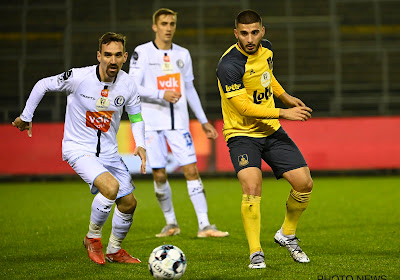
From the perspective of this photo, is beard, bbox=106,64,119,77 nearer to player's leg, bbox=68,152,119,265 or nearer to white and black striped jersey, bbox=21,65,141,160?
white and black striped jersey, bbox=21,65,141,160

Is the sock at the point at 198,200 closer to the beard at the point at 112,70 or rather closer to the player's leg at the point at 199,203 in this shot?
the player's leg at the point at 199,203

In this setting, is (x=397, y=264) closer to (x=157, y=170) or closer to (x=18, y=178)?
(x=157, y=170)

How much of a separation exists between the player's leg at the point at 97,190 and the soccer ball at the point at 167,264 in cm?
99

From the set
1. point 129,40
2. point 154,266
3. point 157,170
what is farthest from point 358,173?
point 154,266

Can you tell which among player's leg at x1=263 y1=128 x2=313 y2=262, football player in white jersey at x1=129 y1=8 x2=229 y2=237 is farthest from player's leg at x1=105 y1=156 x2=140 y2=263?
football player in white jersey at x1=129 y1=8 x2=229 y2=237

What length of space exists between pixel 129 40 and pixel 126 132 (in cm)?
369

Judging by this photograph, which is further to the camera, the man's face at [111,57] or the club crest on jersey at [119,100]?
the club crest on jersey at [119,100]

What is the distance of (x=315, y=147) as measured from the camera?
50.8ft

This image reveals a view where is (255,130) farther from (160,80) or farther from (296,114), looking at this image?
(160,80)

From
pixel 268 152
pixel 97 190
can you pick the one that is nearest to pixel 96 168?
pixel 97 190

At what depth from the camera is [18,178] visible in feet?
51.4

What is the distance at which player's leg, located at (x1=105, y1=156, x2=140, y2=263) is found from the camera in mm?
6023

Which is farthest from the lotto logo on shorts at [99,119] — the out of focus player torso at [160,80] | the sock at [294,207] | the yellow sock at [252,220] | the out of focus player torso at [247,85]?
the out of focus player torso at [160,80]

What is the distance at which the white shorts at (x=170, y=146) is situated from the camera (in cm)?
796
